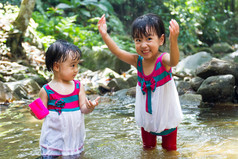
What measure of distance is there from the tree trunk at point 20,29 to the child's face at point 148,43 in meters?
Result: 6.00

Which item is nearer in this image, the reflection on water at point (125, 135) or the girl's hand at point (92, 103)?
the girl's hand at point (92, 103)

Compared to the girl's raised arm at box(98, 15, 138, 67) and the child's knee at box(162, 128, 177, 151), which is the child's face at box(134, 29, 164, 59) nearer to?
the girl's raised arm at box(98, 15, 138, 67)

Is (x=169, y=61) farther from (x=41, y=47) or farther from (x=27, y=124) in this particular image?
(x=41, y=47)

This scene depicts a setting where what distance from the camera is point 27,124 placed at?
4023 millimetres

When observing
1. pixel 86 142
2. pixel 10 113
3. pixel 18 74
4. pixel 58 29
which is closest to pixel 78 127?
pixel 86 142

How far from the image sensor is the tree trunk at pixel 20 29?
7574 mm

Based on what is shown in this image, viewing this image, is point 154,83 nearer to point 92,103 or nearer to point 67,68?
point 92,103

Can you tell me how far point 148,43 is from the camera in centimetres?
244

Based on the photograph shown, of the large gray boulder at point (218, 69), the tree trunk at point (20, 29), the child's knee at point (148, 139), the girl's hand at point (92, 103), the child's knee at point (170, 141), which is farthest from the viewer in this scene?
the tree trunk at point (20, 29)

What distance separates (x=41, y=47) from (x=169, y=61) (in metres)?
7.71

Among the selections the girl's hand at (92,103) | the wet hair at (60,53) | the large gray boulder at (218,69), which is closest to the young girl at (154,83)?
the girl's hand at (92,103)

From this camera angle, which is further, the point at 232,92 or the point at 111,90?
the point at 111,90

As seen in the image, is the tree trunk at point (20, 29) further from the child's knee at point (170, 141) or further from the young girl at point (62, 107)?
the child's knee at point (170, 141)

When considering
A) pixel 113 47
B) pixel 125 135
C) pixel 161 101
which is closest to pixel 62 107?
pixel 113 47
